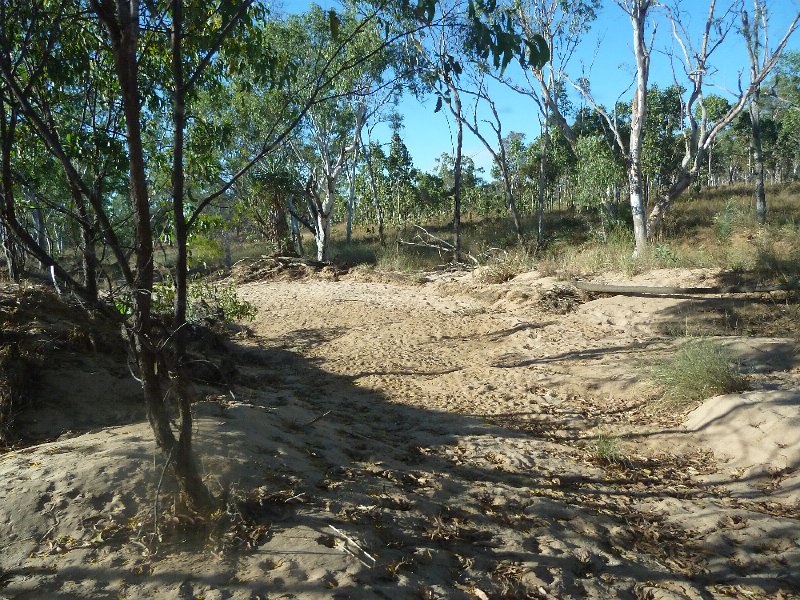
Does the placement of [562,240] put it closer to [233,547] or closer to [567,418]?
[567,418]

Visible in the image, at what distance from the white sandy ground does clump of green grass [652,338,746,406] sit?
0.58 feet

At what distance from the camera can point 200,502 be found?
10.0ft

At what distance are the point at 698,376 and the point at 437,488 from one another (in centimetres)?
349

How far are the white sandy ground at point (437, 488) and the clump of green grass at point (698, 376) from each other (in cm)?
18

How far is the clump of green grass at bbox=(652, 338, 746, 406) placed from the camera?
600 centimetres

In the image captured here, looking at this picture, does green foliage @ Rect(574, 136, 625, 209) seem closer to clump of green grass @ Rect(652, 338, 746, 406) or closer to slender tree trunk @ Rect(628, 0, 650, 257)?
slender tree trunk @ Rect(628, 0, 650, 257)

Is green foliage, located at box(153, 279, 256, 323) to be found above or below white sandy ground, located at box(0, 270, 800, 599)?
above

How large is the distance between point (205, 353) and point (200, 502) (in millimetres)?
3960

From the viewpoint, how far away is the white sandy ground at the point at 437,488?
2.77 m

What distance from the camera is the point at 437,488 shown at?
13.2 ft

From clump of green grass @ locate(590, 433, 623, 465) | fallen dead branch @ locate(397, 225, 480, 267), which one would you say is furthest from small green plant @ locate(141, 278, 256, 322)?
fallen dead branch @ locate(397, 225, 480, 267)

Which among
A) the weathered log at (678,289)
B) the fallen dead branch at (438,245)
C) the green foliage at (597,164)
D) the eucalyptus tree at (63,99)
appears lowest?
the weathered log at (678,289)

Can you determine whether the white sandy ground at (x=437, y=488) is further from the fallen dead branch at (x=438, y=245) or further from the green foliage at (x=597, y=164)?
the green foliage at (x=597, y=164)

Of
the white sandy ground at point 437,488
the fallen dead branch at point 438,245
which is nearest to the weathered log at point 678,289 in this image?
the white sandy ground at point 437,488
